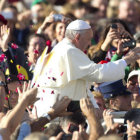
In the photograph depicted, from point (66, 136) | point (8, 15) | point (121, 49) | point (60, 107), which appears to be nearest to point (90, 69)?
point (60, 107)

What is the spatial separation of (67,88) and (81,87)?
20cm

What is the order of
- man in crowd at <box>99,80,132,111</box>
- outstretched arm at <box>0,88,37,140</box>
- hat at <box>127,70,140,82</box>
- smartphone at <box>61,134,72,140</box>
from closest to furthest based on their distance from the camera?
outstretched arm at <box>0,88,37,140</box>
smartphone at <box>61,134,72,140</box>
man in crowd at <box>99,80,132,111</box>
hat at <box>127,70,140,82</box>

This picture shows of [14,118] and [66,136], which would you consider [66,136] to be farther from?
[14,118]

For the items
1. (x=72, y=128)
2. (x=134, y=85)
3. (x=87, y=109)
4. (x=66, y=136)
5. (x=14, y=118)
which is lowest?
(x=134, y=85)

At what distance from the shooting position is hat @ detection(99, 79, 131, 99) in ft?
27.7

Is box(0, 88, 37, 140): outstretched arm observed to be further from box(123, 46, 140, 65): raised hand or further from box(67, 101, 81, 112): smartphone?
box(123, 46, 140, 65): raised hand

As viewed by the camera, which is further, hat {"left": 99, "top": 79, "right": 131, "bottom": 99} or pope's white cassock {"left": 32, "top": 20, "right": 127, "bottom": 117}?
hat {"left": 99, "top": 79, "right": 131, "bottom": 99}

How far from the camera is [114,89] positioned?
8.48m

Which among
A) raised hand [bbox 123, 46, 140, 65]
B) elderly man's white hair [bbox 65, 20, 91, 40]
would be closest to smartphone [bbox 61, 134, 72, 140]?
raised hand [bbox 123, 46, 140, 65]

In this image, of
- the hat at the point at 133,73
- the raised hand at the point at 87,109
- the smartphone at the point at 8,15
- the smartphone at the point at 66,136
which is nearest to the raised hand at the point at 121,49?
the hat at the point at 133,73

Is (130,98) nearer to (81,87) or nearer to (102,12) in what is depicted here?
(81,87)

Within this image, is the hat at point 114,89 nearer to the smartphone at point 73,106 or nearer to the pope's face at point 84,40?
the smartphone at point 73,106

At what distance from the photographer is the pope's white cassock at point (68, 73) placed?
7.33m

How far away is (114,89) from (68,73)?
1310 millimetres
